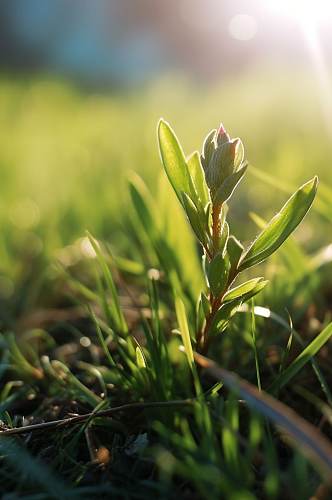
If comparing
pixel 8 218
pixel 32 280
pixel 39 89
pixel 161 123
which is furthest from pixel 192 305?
pixel 39 89

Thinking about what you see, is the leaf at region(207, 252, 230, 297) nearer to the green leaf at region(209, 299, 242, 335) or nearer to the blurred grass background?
the green leaf at region(209, 299, 242, 335)

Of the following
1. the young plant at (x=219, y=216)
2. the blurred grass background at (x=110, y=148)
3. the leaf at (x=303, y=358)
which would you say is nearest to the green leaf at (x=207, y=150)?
the young plant at (x=219, y=216)

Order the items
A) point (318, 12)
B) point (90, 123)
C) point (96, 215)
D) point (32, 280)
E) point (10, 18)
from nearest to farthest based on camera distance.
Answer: point (32, 280) < point (96, 215) < point (318, 12) < point (90, 123) < point (10, 18)

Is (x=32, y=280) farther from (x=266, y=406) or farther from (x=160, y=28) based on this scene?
(x=160, y=28)

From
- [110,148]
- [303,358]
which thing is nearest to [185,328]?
[303,358]

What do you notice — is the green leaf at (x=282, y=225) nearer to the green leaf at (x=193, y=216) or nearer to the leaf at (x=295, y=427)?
the green leaf at (x=193, y=216)

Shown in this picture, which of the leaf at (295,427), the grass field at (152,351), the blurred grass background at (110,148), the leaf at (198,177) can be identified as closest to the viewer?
the leaf at (295,427)
